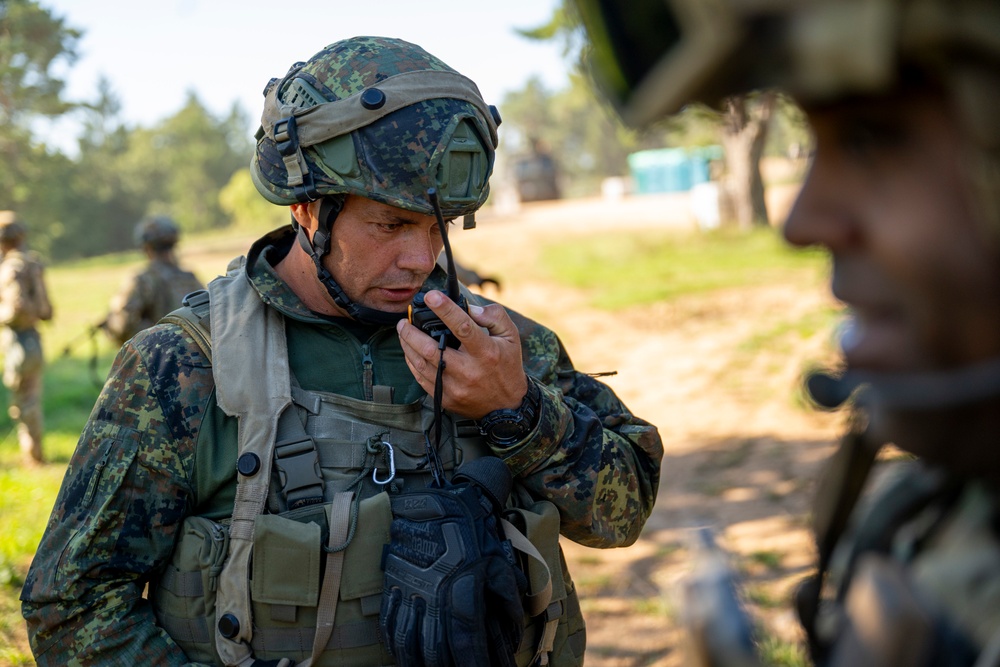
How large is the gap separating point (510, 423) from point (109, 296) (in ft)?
76.8

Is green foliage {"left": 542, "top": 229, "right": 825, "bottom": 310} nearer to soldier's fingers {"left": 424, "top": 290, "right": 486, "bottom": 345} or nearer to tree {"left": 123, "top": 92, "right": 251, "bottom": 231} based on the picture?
soldier's fingers {"left": 424, "top": 290, "right": 486, "bottom": 345}

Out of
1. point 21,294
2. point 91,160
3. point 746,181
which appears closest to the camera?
point 21,294

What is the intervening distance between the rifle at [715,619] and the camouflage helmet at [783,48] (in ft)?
1.68

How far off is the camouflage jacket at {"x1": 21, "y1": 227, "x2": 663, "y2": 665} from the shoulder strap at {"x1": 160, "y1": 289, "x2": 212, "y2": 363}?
0.02m

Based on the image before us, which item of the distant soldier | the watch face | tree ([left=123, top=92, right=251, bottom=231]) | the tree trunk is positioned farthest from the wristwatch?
tree ([left=123, top=92, right=251, bottom=231])

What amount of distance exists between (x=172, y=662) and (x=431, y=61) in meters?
1.77

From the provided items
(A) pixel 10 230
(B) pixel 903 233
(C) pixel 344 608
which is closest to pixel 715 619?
(B) pixel 903 233

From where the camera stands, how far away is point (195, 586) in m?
2.49

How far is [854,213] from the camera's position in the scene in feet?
3.31

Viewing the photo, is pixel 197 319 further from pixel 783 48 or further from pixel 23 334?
pixel 23 334

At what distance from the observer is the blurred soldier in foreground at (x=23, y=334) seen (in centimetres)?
945

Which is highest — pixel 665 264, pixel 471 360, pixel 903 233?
pixel 903 233

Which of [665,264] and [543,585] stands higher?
[543,585]

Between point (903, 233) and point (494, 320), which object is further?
point (494, 320)
